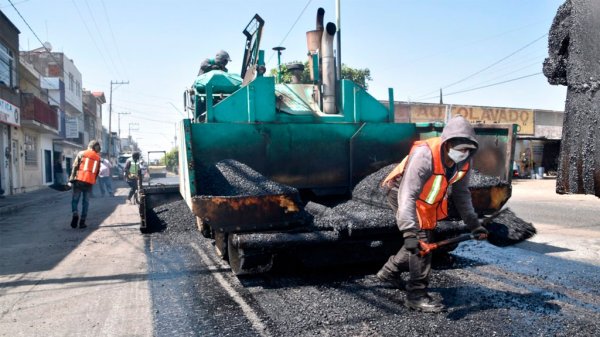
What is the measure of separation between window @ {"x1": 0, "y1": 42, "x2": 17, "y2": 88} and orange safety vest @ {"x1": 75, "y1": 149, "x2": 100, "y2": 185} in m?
11.8

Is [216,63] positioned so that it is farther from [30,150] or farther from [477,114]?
[477,114]

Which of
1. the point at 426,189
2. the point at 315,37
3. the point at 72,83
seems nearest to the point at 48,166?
the point at 72,83

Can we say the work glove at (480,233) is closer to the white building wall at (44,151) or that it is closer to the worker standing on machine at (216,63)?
the worker standing on machine at (216,63)

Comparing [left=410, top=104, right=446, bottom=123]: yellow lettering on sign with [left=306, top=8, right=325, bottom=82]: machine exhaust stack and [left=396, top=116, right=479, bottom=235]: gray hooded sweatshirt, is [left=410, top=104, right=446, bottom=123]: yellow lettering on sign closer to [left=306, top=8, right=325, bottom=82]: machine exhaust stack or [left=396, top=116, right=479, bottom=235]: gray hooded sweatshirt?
[left=306, top=8, right=325, bottom=82]: machine exhaust stack

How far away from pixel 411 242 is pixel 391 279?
2.03ft

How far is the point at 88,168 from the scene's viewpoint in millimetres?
7945

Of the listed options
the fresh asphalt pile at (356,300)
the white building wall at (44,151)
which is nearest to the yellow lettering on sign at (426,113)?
the fresh asphalt pile at (356,300)

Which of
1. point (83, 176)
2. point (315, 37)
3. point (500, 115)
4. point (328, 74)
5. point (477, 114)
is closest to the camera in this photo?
point (328, 74)

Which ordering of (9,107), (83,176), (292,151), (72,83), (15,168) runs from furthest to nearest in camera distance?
(72,83) < (15,168) < (9,107) < (83,176) < (292,151)

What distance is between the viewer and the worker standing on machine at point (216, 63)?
22.6 ft

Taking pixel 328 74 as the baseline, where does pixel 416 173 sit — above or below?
below

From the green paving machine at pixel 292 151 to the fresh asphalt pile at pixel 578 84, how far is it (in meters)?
2.33

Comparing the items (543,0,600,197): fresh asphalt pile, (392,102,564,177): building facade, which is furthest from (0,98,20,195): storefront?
(543,0,600,197): fresh asphalt pile

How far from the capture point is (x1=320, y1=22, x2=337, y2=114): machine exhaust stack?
570cm
